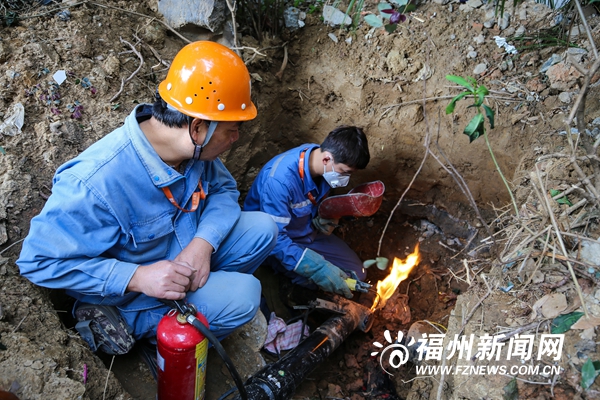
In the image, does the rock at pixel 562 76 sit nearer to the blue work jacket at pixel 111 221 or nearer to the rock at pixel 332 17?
the rock at pixel 332 17

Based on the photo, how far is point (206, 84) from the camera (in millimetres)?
2074

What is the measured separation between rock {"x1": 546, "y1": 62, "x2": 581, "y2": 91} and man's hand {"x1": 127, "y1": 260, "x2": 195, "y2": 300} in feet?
9.43

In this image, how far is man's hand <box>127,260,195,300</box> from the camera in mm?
2039

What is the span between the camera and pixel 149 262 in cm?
232

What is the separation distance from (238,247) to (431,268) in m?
2.13

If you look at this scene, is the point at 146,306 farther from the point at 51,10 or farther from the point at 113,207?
the point at 51,10

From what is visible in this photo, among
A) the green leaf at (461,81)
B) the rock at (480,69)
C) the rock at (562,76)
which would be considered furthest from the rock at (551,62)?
the green leaf at (461,81)

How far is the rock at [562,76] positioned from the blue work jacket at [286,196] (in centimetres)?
178

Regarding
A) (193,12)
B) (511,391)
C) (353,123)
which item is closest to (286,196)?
(353,123)

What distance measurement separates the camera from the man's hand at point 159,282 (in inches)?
80.3

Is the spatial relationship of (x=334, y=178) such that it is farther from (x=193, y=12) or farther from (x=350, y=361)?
(x=193, y=12)

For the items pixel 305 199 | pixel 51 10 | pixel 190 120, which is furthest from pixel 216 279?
pixel 51 10

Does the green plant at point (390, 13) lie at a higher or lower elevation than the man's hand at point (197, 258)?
higher

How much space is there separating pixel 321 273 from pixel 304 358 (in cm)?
72
